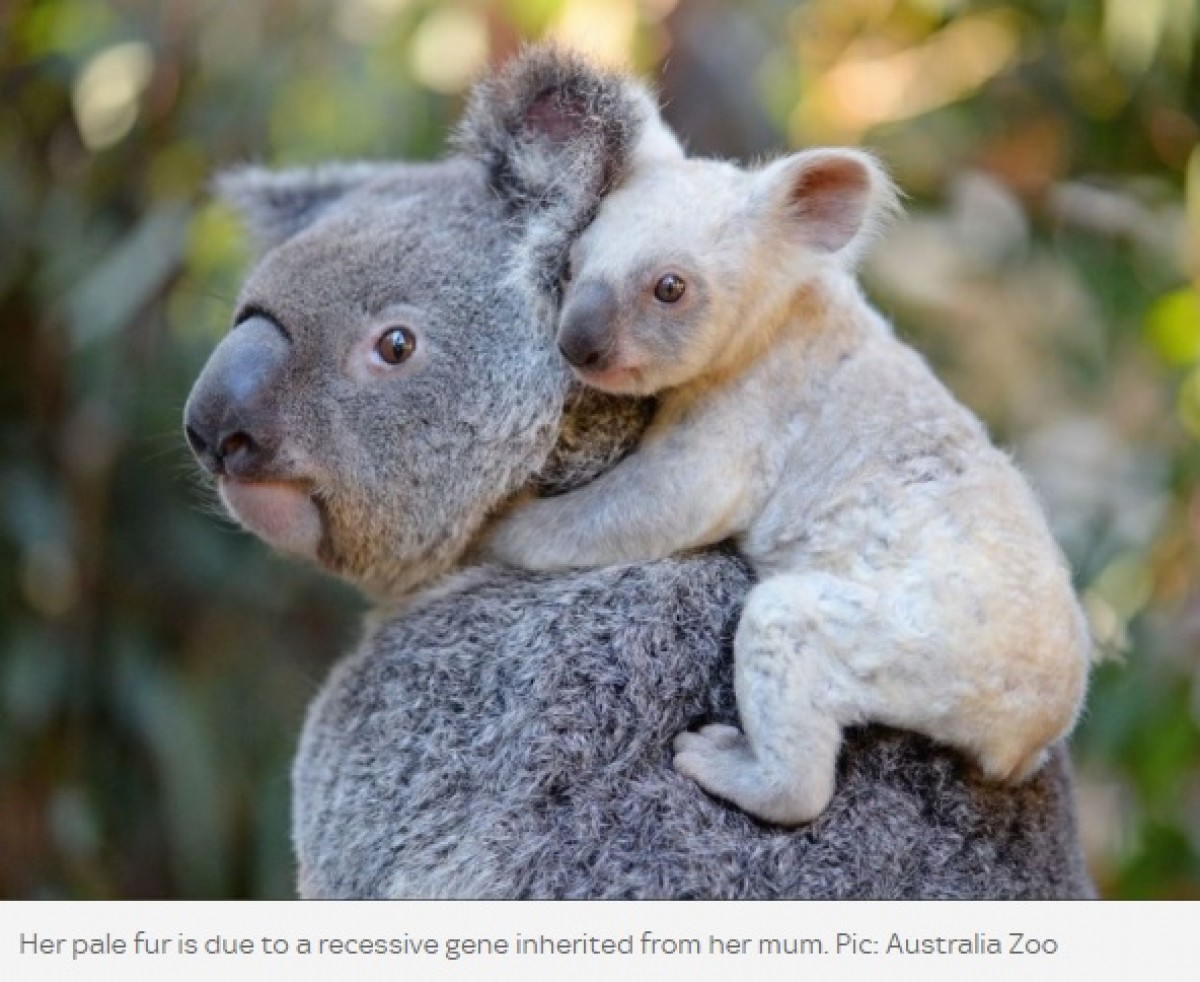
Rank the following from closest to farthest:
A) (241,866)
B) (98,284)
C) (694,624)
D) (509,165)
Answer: (694,624), (509,165), (98,284), (241,866)

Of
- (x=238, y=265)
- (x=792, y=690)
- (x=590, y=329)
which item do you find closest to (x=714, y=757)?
(x=792, y=690)

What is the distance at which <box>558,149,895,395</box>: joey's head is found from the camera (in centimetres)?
196

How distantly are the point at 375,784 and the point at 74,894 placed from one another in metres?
2.90

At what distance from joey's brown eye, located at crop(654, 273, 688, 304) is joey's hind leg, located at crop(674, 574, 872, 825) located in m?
0.40

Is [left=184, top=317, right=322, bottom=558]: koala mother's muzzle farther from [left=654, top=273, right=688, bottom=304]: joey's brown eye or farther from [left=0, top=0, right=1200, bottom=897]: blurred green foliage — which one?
[left=0, top=0, right=1200, bottom=897]: blurred green foliage

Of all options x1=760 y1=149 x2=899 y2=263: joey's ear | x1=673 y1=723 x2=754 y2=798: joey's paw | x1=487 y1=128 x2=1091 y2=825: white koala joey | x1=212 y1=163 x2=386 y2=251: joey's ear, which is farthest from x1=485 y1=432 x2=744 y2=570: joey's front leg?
x1=212 y1=163 x2=386 y2=251: joey's ear

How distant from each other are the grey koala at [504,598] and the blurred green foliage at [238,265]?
7.69ft

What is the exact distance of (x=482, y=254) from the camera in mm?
2168

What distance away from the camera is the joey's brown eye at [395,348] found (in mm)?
2094

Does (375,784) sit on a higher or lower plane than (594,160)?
lower

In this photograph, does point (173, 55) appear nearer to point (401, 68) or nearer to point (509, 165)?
point (401, 68)

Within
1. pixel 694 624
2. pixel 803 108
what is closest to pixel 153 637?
pixel 803 108

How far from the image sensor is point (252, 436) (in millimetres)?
2010

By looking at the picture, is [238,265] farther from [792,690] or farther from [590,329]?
[792,690]
